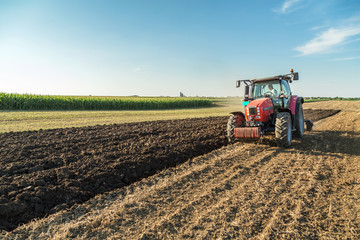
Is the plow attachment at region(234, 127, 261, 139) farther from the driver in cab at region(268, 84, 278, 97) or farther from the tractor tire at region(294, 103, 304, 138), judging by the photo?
the tractor tire at region(294, 103, 304, 138)

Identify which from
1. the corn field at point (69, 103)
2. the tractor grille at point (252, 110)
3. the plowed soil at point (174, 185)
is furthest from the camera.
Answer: the corn field at point (69, 103)

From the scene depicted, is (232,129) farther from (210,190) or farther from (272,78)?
(210,190)

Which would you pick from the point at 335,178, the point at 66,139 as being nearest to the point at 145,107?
the point at 66,139

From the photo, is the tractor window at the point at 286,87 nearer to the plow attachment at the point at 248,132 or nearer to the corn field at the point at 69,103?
the plow attachment at the point at 248,132

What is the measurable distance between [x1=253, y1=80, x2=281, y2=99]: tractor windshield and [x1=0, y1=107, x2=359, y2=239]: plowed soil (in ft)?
6.12

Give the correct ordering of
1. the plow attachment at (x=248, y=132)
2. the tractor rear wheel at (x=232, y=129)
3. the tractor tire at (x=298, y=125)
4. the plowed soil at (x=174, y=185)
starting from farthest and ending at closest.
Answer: the tractor tire at (x=298, y=125), the tractor rear wheel at (x=232, y=129), the plow attachment at (x=248, y=132), the plowed soil at (x=174, y=185)

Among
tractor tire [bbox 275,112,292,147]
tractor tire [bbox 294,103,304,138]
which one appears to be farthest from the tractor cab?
tractor tire [bbox 275,112,292,147]

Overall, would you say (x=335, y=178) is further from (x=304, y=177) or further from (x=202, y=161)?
(x=202, y=161)

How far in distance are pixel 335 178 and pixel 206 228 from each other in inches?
129

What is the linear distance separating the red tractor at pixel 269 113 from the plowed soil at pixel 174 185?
1.80 ft

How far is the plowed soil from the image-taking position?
120 inches

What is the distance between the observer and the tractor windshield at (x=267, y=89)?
7.79 m

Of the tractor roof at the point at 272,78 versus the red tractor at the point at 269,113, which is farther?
the tractor roof at the point at 272,78

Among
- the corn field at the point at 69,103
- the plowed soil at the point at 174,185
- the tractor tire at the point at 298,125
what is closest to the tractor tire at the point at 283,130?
the plowed soil at the point at 174,185
